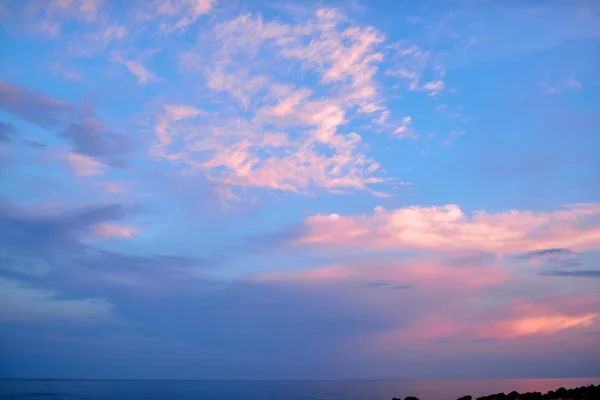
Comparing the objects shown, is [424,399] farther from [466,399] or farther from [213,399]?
[466,399]

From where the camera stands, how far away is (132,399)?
554 feet

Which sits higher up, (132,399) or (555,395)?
(555,395)

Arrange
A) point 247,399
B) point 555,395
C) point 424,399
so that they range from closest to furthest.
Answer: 1. point 555,395
2. point 424,399
3. point 247,399

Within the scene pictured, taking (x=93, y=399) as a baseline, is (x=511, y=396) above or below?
above

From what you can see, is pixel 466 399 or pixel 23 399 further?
pixel 23 399

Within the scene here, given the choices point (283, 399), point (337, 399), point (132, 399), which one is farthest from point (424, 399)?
point (132, 399)

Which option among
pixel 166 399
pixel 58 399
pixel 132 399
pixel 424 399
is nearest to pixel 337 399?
pixel 424 399

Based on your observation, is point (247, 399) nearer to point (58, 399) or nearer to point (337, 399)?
point (337, 399)

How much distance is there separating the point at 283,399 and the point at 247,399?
1307 centimetres

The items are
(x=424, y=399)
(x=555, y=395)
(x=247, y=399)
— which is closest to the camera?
(x=555, y=395)

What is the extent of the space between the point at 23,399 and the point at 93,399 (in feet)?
69.7

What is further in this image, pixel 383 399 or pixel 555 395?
pixel 383 399

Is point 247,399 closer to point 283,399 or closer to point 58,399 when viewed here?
point 283,399

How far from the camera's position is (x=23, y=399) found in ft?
532
